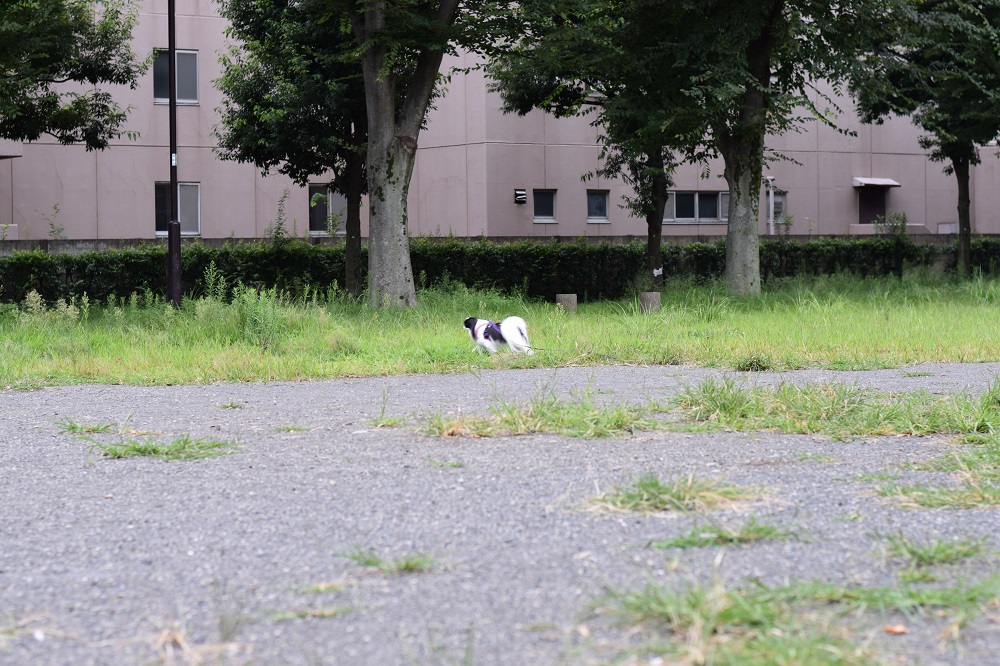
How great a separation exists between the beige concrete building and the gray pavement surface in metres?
22.8

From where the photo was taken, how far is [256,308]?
12.2m

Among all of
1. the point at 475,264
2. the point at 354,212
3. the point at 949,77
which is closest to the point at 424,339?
the point at 354,212

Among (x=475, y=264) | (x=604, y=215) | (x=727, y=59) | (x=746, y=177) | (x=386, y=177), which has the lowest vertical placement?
(x=475, y=264)

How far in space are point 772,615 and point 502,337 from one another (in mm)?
8196

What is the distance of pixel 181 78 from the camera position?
28.7 meters

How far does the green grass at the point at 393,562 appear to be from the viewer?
329 centimetres

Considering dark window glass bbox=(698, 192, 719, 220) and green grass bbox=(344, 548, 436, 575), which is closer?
green grass bbox=(344, 548, 436, 575)

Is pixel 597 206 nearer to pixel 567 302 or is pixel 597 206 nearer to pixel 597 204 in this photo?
pixel 597 204

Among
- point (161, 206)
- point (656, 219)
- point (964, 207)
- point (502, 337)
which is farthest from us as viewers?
point (161, 206)

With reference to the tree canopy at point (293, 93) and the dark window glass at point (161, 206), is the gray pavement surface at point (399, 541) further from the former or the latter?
the dark window glass at point (161, 206)

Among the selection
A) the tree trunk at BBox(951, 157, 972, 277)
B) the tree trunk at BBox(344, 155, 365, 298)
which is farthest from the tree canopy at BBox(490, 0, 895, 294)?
the tree trunk at BBox(951, 157, 972, 277)

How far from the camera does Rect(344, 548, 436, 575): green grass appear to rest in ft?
10.8

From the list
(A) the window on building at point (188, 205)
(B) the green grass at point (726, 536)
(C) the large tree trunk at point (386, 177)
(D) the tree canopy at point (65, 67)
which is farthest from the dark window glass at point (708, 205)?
(B) the green grass at point (726, 536)

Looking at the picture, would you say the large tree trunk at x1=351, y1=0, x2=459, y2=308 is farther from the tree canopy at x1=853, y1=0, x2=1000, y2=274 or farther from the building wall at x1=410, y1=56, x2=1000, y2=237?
the building wall at x1=410, y1=56, x2=1000, y2=237
